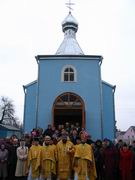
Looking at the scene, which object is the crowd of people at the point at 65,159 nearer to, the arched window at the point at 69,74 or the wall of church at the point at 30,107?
the wall of church at the point at 30,107

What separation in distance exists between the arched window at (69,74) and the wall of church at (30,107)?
7.36ft

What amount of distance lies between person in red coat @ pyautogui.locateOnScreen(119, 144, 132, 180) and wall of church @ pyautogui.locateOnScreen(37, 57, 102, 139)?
28.2 ft

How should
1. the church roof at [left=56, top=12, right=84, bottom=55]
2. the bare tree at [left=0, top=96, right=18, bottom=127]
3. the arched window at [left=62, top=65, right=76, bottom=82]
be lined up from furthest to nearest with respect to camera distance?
the bare tree at [left=0, top=96, right=18, bottom=127]
the church roof at [left=56, top=12, right=84, bottom=55]
the arched window at [left=62, top=65, right=76, bottom=82]

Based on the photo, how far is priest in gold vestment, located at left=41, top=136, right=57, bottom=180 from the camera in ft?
33.6

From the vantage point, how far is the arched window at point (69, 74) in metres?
21.5

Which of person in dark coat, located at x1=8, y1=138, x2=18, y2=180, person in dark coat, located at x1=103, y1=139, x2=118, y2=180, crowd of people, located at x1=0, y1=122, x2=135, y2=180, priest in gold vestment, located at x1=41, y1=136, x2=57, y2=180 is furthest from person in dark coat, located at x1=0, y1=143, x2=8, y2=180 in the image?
person in dark coat, located at x1=103, y1=139, x2=118, y2=180

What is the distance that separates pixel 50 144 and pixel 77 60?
11968 millimetres

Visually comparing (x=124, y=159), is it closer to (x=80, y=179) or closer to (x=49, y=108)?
(x=80, y=179)

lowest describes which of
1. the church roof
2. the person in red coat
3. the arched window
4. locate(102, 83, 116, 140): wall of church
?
the person in red coat

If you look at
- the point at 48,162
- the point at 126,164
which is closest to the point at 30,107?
the point at 126,164

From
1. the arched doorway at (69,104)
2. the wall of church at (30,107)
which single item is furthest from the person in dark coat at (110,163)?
the wall of church at (30,107)

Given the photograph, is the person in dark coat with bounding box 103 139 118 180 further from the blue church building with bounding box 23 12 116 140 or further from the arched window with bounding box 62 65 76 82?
the arched window with bounding box 62 65 76 82

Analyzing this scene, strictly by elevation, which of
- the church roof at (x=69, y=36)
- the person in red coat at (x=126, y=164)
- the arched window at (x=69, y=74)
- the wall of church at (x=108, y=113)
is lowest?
the person in red coat at (x=126, y=164)

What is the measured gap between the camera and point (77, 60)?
21.9 meters
